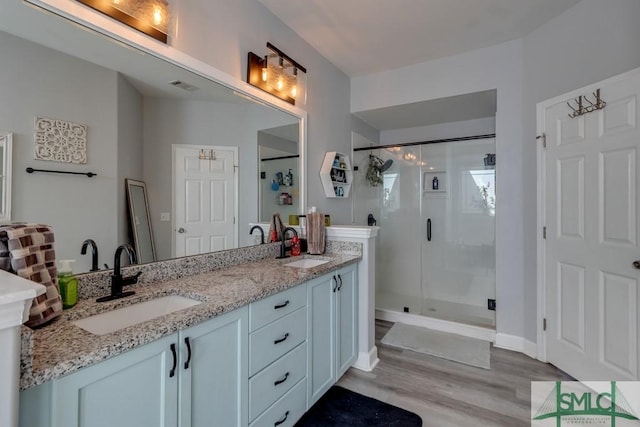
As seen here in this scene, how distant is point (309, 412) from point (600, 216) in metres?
2.31

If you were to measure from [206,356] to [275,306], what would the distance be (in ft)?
1.40

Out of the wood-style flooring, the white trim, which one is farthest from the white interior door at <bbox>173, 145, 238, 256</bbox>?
the white trim

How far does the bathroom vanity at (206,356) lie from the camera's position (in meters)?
0.82

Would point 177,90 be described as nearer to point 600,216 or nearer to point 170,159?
point 170,159

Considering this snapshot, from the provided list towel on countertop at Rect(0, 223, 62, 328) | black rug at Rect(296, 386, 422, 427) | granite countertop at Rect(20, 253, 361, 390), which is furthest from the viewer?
black rug at Rect(296, 386, 422, 427)

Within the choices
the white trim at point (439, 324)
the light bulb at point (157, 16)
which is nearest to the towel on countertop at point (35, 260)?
the light bulb at point (157, 16)

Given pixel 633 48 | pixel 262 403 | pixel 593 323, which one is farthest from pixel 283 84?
pixel 593 323

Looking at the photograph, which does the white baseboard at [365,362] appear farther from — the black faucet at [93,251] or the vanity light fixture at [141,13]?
the vanity light fixture at [141,13]

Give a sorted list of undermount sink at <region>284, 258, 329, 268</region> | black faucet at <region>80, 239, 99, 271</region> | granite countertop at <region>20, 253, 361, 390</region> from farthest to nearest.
Answer: undermount sink at <region>284, 258, 329, 268</region>
black faucet at <region>80, 239, 99, 271</region>
granite countertop at <region>20, 253, 361, 390</region>

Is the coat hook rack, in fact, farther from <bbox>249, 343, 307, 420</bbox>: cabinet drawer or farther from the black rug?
<bbox>249, 343, 307, 420</bbox>: cabinet drawer

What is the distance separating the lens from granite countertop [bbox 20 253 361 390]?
768mm

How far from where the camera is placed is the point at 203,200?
1850 millimetres

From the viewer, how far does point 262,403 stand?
57.2 inches

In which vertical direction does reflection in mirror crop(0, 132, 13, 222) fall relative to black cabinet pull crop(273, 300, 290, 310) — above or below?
above
